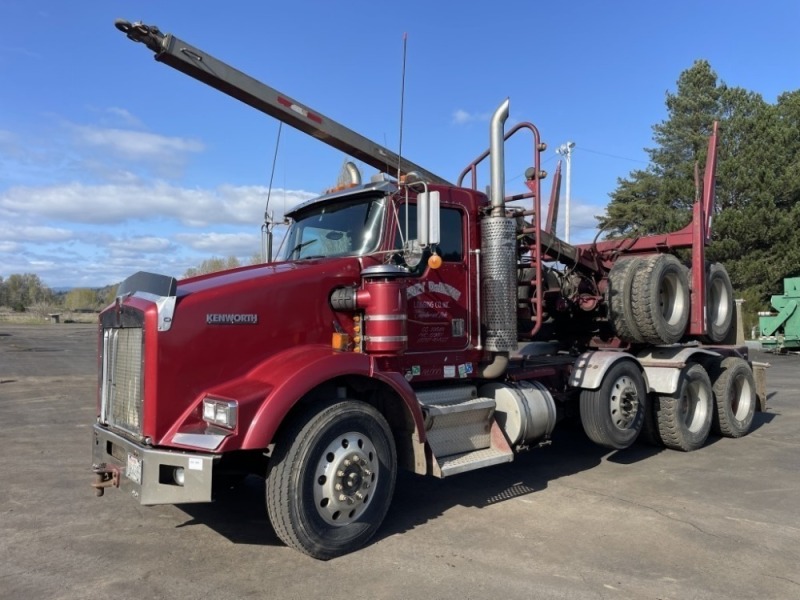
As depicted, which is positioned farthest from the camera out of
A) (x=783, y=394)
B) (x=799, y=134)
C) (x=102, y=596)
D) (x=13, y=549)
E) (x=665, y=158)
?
(x=665, y=158)

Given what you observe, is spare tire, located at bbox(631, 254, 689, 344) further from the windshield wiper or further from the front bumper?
the front bumper

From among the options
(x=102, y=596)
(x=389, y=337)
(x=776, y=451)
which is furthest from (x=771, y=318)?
(x=102, y=596)

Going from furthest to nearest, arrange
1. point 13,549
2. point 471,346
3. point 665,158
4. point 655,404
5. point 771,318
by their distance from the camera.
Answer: point 665,158
point 771,318
point 655,404
point 471,346
point 13,549

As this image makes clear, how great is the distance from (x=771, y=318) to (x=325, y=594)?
26.2 m

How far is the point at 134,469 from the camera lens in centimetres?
411

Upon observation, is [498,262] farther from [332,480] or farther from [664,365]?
[664,365]

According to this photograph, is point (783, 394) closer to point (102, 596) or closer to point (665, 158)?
point (102, 596)

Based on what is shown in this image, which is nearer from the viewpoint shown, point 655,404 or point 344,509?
point 344,509

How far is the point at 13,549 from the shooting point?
432 cm

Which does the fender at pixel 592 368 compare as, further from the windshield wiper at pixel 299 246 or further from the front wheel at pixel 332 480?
the windshield wiper at pixel 299 246

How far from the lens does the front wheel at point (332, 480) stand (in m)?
4.13

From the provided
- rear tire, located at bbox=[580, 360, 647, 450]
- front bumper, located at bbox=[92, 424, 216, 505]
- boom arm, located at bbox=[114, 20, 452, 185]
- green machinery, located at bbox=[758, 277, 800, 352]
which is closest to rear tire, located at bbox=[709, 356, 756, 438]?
rear tire, located at bbox=[580, 360, 647, 450]

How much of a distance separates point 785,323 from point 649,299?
2129 centimetres

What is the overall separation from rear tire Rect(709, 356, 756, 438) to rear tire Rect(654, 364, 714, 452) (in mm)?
337
